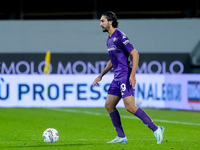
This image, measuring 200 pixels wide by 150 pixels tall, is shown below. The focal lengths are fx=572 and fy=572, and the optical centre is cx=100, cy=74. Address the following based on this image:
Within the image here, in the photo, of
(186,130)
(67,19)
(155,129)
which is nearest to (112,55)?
(155,129)

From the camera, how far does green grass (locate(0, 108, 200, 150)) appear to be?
9094 millimetres

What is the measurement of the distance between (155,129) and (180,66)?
1694 cm

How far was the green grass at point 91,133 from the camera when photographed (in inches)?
358

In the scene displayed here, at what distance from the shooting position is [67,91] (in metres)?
22.1

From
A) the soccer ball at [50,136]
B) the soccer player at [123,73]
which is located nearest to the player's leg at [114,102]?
the soccer player at [123,73]

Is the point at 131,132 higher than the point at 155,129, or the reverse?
the point at 155,129

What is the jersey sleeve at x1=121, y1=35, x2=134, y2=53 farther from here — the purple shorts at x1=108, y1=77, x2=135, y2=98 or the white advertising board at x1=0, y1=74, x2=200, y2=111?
the white advertising board at x1=0, y1=74, x2=200, y2=111

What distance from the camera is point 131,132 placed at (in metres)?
12.2

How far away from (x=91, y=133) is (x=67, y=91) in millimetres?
10330

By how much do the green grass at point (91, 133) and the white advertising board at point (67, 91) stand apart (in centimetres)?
331

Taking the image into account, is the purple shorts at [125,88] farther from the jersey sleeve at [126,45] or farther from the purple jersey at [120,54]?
the jersey sleeve at [126,45]

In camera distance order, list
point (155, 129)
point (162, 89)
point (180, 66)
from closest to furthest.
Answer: point (155, 129), point (162, 89), point (180, 66)

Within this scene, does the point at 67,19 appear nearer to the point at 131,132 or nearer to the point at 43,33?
the point at 43,33

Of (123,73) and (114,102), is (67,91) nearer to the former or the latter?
(114,102)
